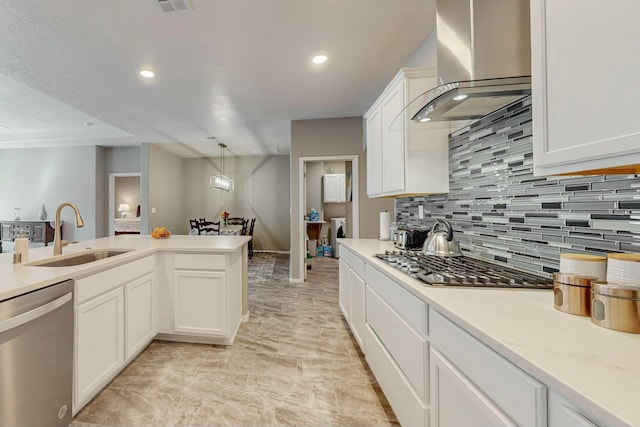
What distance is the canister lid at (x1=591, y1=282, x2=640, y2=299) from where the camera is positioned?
2.11 ft

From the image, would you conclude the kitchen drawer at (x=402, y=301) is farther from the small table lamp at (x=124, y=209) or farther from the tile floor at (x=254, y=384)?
the small table lamp at (x=124, y=209)

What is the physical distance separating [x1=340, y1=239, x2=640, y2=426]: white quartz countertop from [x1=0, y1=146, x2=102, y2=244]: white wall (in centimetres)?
759

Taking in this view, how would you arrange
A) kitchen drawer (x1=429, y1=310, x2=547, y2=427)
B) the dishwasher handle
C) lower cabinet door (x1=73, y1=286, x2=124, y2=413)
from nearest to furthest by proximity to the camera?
1. kitchen drawer (x1=429, y1=310, x2=547, y2=427)
2. the dishwasher handle
3. lower cabinet door (x1=73, y1=286, x2=124, y2=413)

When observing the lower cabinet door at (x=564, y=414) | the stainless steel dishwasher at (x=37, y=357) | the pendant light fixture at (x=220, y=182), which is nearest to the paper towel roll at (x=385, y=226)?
the lower cabinet door at (x=564, y=414)

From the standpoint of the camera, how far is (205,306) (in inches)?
86.1

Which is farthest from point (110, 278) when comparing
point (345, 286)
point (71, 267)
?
point (345, 286)

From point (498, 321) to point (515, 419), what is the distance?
0.23 metres

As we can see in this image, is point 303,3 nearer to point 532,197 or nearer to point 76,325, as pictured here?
point 532,197

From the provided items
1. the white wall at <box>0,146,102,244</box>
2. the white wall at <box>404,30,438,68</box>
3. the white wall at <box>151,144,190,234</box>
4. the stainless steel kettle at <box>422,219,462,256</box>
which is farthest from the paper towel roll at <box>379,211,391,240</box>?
the white wall at <box>0,146,102,244</box>

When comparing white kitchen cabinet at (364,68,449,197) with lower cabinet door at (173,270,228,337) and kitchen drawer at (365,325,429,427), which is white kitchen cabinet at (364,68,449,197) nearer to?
kitchen drawer at (365,325,429,427)

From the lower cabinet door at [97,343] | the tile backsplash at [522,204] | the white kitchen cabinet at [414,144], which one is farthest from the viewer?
the white kitchen cabinet at [414,144]

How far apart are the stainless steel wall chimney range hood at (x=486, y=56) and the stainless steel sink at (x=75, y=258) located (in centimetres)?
255

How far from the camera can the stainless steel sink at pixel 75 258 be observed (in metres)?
1.65

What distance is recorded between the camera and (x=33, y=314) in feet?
3.74
